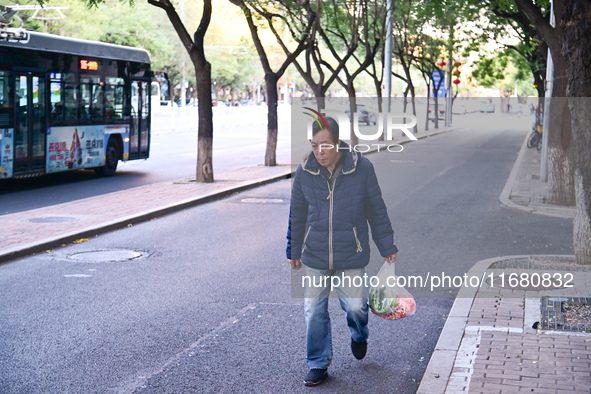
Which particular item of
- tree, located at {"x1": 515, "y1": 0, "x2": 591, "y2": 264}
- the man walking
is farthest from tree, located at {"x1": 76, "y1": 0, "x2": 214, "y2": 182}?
the man walking

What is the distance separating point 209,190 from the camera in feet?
51.6

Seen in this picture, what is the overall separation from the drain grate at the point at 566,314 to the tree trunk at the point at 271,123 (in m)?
15.1

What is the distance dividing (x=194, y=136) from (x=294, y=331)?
32143mm

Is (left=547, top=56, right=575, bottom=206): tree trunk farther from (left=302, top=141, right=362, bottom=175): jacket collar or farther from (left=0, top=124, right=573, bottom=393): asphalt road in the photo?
(left=302, top=141, right=362, bottom=175): jacket collar

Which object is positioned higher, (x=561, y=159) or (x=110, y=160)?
(x=561, y=159)

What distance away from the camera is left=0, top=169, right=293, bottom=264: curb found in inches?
372

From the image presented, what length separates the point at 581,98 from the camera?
8.38 meters

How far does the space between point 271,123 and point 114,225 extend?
11020 millimetres

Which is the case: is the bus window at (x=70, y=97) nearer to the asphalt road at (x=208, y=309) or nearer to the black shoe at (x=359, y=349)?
the asphalt road at (x=208, y=309)

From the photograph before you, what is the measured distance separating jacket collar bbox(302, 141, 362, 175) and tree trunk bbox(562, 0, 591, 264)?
14.1 feet

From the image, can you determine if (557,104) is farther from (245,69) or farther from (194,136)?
(245,69)

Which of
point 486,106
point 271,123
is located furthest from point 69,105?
point 486,106

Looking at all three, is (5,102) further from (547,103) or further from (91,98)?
(547,103)

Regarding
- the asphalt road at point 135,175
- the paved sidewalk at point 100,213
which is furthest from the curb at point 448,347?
the asphalt road at point 135,175
